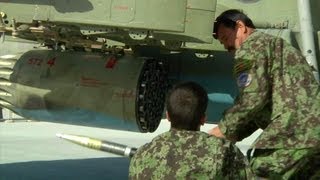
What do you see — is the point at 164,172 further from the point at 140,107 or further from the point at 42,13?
the point at 140,107

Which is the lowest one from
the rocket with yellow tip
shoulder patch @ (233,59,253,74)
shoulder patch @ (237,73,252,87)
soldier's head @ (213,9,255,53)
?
the rocket with yellow tip

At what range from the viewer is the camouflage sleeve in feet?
12.0

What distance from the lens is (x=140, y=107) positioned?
615cm

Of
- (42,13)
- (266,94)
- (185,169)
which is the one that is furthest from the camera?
(42,13)

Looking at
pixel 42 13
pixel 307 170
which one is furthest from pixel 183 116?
pixel 42 13

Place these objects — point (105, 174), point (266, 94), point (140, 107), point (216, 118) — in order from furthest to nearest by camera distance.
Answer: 1. point (105, 174)
2. point (216, 118)
3. point (140, 107)
4. point (266, 94)

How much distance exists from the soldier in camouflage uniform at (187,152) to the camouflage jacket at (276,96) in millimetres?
1053

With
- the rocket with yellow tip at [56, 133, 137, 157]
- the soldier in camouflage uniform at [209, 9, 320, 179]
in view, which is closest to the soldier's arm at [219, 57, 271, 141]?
the soldier in camouflage uniform at [209, 9, 320, 179]

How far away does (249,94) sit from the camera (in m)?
3.67

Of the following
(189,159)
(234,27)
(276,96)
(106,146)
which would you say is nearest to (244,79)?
(276,96)

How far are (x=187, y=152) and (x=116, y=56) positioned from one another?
3.95 metres

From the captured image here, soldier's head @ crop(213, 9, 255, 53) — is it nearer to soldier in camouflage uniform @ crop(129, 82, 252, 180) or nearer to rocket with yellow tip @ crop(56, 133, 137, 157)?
rocket with yellow tip @ crop(56, 133, 137, 157)

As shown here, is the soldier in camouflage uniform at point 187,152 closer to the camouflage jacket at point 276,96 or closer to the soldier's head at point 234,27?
the camouflage jacket at point 276,96

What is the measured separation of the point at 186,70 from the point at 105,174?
257 centimetres
